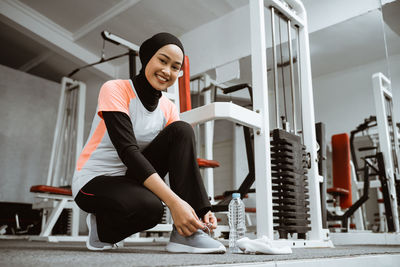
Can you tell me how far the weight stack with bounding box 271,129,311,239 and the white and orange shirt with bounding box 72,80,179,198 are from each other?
62cm

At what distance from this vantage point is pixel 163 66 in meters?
1.23

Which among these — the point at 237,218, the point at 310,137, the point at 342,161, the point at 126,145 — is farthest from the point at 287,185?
the point at 342,161

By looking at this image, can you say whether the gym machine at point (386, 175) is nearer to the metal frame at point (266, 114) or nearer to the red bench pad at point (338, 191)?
the red bench pad at point (338, 191)

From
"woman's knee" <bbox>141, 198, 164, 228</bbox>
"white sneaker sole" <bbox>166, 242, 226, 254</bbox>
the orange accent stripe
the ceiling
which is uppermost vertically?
the ceiling

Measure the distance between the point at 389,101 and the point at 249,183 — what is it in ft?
5.94

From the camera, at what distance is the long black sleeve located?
1.03 meters

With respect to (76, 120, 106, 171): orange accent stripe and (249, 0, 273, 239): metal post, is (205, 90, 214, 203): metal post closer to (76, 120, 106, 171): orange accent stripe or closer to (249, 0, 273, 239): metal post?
(249, 0, 273, 239): metal post

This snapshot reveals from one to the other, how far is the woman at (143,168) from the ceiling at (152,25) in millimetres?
2774

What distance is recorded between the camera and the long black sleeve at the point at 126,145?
1.03 metres

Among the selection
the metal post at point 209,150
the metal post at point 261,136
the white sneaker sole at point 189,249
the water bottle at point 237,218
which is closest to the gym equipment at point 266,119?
the metal post at point 261,136

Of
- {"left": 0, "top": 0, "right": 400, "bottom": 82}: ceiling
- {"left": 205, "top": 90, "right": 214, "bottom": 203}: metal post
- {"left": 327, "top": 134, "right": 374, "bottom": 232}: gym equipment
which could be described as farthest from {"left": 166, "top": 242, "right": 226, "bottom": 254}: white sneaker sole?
{"left": 0, "top": 0, "right": 400, "bottom": 82}: ceiling

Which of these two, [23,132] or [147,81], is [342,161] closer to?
[147,81]

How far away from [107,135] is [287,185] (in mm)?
847

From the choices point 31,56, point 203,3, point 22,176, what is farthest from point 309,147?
point 31,56
